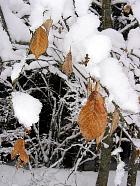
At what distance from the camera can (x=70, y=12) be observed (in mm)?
1589

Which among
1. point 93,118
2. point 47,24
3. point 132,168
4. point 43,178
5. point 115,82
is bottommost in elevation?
point 43,178

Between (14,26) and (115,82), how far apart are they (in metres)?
0.72

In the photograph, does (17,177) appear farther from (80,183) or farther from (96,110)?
(96,110)

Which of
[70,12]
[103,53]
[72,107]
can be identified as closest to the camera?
[103,53]

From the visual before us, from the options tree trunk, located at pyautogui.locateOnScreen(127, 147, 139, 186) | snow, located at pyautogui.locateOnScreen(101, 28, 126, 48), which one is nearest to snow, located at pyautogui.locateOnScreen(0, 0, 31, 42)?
snow, located at pyautogui.locateOnScreen(101, 28, 126, 48)

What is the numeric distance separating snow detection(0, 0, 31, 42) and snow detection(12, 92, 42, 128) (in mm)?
567

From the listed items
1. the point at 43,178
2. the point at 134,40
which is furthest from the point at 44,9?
the point at 43,178

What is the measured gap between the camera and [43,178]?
5211 mm

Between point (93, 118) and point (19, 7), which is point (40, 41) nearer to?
point (93, 118)

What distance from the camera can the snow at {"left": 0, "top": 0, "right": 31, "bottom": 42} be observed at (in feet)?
5.97

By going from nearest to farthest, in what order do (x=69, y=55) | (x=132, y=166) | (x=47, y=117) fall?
1. (x=69, y=55)
2. (x=132, y=166)
3. (x=47, y=117)

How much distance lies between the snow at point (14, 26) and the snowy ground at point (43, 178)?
137 inches

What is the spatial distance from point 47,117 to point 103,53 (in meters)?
4.85

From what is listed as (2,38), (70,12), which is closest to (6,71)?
(2,38)
